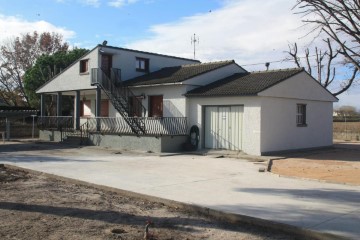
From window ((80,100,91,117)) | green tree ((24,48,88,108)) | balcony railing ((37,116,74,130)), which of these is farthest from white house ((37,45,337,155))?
green tree ((24,48,88,108))

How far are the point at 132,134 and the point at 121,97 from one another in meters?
3.65

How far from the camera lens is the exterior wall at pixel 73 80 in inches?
1138

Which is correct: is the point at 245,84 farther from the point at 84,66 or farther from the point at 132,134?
the point at 84,66

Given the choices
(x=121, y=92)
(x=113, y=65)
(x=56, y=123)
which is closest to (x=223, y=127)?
(x=121, y=92)

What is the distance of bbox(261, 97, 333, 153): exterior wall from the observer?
20.9 meters

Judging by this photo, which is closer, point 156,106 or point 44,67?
point 156,106

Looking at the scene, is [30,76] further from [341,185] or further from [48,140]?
[341,185]

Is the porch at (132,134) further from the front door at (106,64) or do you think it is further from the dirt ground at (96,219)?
the dirt ground at (96,219)

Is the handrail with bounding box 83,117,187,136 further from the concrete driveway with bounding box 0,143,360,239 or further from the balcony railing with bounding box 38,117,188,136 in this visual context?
the concrete driveway with bounding box 0,143,360,239

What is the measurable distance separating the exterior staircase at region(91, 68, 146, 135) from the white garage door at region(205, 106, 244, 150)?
3746mm

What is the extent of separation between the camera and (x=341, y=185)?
37.7ft

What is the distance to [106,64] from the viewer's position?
28.8 m

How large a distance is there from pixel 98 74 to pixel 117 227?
2149cm

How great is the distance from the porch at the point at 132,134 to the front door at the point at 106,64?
3.27 m
